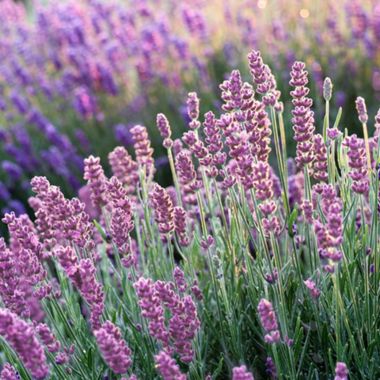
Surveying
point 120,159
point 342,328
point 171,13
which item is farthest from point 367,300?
point 171,13

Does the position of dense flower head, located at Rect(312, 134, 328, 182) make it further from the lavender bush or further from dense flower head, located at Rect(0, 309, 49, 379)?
dense flower head, located at Rect(0, 309, 49, 379)

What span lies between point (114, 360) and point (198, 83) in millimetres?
4607

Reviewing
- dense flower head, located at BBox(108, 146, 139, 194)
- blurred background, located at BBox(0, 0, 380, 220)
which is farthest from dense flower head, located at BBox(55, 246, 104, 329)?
blurred background, located at BBox(0, 0, 380, 220)

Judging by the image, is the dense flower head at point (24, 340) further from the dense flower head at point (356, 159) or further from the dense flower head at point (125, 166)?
the dense flower head at point (125, 166)

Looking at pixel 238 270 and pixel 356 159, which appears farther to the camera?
pixel 238 270

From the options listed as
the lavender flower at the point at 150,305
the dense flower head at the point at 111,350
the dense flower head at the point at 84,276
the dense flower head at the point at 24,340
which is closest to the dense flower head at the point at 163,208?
the dense flower head at the point at 84,276

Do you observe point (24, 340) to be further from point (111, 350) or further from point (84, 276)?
point (84, 276)

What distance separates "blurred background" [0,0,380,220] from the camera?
5.35m

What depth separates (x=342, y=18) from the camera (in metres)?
6.64

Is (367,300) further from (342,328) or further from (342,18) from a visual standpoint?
(342,18)

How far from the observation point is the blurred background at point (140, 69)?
5348 millimetres

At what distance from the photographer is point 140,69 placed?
19.6 feet

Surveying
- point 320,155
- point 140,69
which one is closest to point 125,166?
point 320,155

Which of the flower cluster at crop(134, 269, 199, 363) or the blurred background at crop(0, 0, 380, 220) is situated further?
the blurred background at crop(0, 0, 380, 220)
